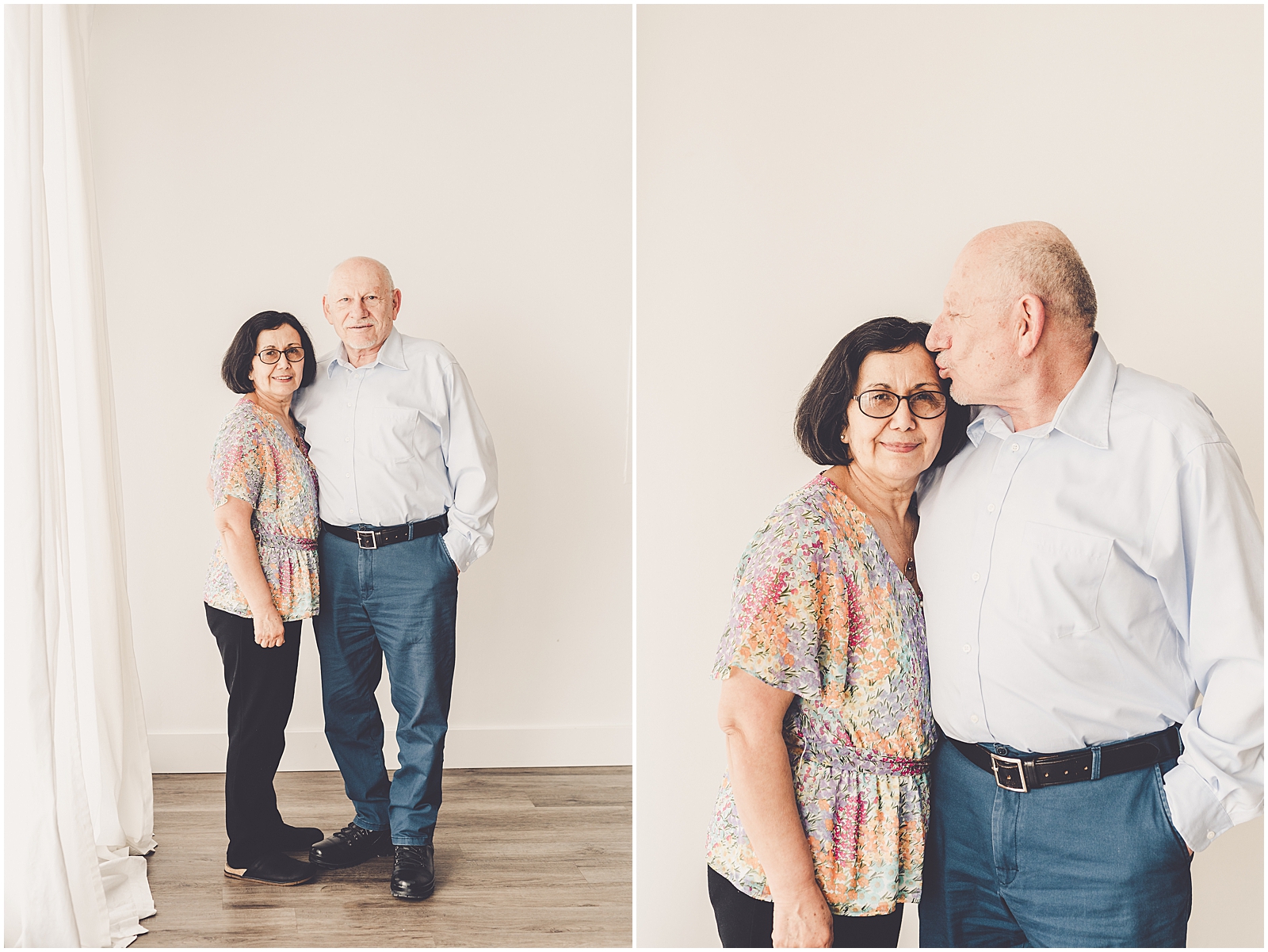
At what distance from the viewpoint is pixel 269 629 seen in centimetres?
275

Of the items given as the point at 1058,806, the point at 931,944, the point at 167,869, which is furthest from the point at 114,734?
the point at 1058,806

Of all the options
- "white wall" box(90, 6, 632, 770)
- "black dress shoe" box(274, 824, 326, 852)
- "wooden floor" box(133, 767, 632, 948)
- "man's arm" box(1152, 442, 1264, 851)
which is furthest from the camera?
"white wall" box(90, 6, 632, 770)

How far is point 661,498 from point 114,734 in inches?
89.2

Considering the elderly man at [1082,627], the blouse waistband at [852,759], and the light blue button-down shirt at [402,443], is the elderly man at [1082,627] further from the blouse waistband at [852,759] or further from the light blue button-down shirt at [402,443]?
the light blue button-down shirt at [402,443]

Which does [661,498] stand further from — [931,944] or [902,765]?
[931,944]

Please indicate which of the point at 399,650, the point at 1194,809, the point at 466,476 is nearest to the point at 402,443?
the point at 466,476

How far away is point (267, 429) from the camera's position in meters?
2.80

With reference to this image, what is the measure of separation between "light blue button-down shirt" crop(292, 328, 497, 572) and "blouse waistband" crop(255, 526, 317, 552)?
11 cm

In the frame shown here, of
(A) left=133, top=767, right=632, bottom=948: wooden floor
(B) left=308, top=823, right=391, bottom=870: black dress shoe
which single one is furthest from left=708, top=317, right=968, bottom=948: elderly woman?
(B) left=308, top=823, right=391, bottom=870: black dress shoe

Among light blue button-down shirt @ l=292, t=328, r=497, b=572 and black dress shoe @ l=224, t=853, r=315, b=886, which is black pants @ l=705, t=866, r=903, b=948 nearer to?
light blue button-down shirt @ l=292, t=328, r=497, b=572

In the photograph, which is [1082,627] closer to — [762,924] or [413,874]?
[762,924]

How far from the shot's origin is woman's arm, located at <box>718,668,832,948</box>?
1387 millimetres

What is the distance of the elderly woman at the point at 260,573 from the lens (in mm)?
2734

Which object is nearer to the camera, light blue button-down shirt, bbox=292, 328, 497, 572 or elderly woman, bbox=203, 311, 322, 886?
elderly woman, bbox=203, 311, 322, 886
